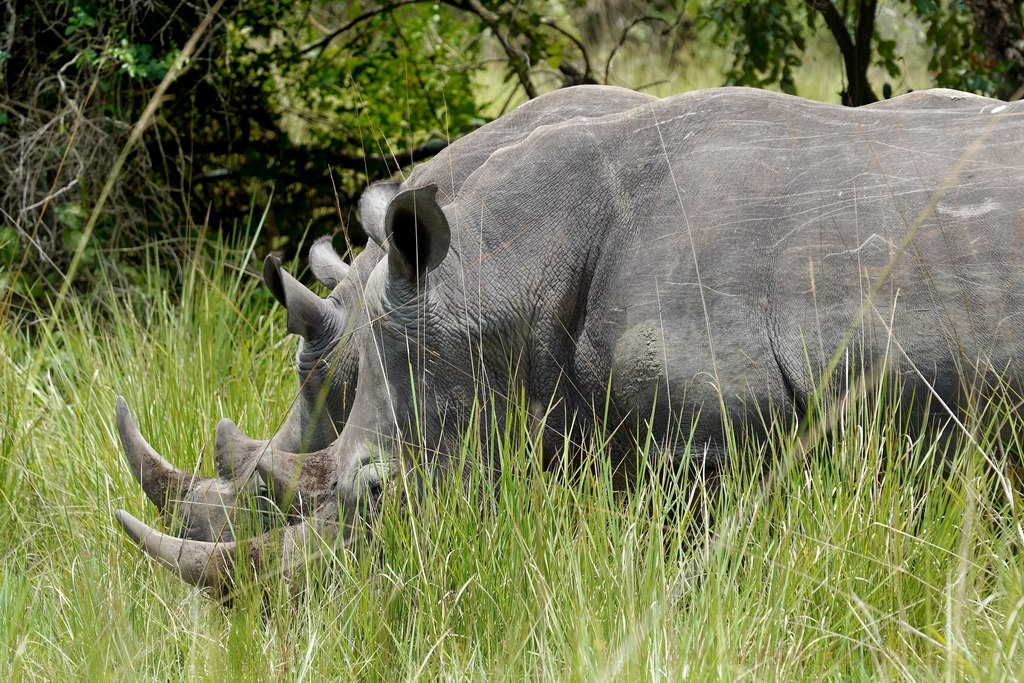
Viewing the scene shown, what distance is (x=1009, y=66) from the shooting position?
20.1 feet

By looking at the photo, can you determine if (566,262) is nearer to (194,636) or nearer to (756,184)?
(756,184)

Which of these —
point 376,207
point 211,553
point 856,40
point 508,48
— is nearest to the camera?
point 211,553

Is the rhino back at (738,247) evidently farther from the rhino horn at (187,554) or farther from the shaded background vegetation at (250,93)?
the shaded background vegetation at (250,93)

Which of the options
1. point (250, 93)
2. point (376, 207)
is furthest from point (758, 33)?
point (376, 207)

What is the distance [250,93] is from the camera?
22.1 feet

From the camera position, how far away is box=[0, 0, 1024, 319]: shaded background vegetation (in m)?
5.92

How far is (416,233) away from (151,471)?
102 centimetres

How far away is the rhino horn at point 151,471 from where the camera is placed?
352cm

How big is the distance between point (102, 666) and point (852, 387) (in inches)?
67.0

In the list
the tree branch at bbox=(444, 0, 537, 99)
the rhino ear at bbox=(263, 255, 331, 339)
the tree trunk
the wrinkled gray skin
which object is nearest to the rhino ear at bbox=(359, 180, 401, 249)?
the wrinkled gray skin

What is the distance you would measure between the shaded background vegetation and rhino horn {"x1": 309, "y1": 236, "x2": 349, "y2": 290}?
4.09ft

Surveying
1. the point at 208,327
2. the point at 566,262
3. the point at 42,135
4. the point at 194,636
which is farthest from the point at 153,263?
the point at 194,636

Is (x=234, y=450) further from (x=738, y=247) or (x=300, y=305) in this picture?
(x=738, y=247)

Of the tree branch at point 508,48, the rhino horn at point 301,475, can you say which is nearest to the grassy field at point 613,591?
the rhino horn at point 301,475
